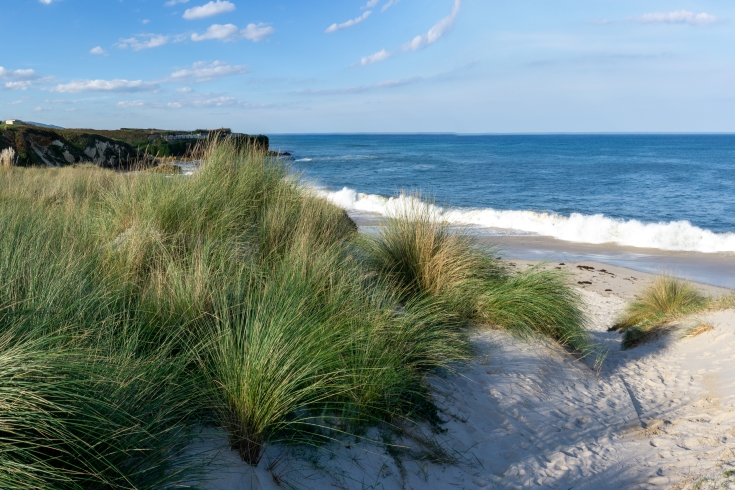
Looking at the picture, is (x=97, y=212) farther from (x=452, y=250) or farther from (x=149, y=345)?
(x=452, y=250)

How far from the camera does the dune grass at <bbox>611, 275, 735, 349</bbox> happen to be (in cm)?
801

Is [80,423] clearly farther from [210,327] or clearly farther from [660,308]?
[660,308]

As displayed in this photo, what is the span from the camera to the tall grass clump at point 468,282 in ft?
19.1

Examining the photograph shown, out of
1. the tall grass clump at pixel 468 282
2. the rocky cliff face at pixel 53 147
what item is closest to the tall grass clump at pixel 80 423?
the tall grass clump at pixel 468 282

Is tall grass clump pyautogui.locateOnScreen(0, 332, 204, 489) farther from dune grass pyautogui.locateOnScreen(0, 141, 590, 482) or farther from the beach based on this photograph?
the beach

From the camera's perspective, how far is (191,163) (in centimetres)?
848

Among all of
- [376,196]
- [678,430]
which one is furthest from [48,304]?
[376,196]

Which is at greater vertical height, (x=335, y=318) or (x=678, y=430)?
(x=335, y=318)

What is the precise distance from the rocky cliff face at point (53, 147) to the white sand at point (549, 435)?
1481 cm

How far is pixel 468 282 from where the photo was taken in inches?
232

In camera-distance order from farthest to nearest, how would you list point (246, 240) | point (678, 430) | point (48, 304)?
point (246, 240) < point (678, 430) < point (48, 304)

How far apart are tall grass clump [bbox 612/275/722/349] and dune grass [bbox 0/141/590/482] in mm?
2068

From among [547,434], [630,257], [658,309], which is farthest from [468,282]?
[630,257]

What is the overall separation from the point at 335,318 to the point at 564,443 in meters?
2.13
